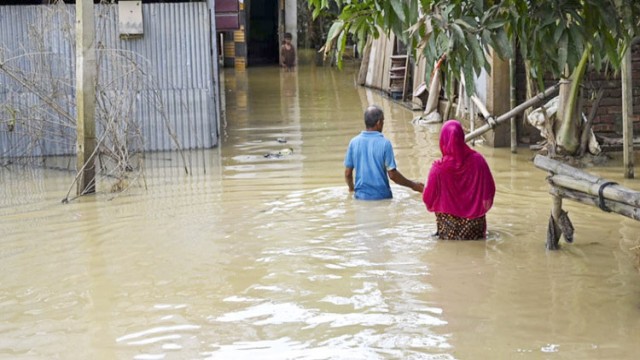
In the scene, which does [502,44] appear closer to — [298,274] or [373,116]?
[298,274]

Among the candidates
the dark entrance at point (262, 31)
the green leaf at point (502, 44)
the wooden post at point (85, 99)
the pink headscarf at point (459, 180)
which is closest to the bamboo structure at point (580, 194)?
the pink headscarf at point (459, 180)

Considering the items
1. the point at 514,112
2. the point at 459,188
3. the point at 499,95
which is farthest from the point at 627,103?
the point at 459,188

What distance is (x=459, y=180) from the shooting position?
8.18 metres

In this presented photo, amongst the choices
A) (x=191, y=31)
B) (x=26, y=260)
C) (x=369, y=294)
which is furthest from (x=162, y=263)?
(x=191, y=31)

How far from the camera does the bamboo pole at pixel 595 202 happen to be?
662 centimetres

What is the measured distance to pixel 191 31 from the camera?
13.8 metres

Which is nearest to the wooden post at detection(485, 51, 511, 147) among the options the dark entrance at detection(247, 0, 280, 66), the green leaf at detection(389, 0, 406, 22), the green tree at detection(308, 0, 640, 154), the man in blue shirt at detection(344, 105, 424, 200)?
the man in blue shirt at detection(344, 105, 424, 200)

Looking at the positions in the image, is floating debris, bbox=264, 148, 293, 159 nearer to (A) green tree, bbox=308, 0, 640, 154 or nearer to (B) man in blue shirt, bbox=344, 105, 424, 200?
(B) man in blue shirt, bbox=344, 105, 424, 200

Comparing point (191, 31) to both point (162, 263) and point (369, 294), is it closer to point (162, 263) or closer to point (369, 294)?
point (162, 263)

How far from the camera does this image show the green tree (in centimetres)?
505

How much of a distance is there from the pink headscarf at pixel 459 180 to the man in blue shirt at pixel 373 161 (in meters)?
1.18

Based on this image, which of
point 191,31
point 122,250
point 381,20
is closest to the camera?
point 381,20

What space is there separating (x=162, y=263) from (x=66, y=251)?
107cm

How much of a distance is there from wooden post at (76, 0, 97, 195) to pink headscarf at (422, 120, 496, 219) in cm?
439
